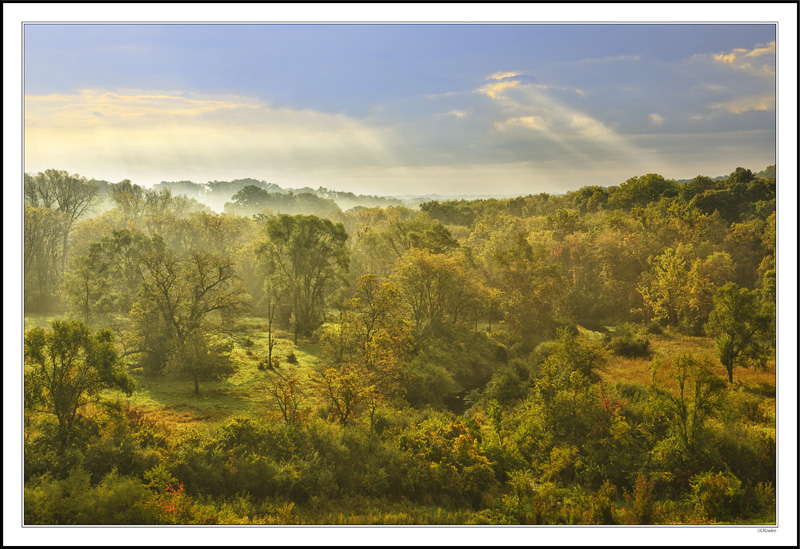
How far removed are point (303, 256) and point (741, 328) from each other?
113 feet

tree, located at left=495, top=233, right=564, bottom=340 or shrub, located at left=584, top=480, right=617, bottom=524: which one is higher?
tree, located at left=495, top=233, right=564, bottom=340

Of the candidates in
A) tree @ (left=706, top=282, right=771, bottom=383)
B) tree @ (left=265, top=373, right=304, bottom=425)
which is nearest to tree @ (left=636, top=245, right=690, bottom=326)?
tree @ (left=706, top=282, right=771, bottom=383)

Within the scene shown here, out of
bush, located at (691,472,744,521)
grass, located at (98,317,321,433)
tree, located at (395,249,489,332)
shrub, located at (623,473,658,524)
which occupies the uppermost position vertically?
tree, located at (395,249,489,332)

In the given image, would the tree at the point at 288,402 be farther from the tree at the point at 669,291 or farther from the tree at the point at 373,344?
the tree at the point at 669,291

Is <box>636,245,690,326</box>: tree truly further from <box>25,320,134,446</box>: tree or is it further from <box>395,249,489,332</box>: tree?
<box>25,320,134,446</box>: tree

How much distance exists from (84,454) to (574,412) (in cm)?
2066

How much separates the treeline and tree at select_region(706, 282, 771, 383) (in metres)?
0.12

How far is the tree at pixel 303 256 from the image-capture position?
4209 centimetres

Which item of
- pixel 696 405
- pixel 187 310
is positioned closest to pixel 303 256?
pixel 187 310

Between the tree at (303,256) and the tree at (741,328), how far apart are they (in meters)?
30.4

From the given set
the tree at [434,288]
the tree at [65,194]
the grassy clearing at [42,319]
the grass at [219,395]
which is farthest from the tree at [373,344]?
the tree at [65,194]

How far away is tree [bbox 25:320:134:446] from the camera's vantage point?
51.3 ft

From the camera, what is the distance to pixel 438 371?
29.4 metres

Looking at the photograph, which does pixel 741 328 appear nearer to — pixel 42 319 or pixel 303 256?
pixel 303 256
